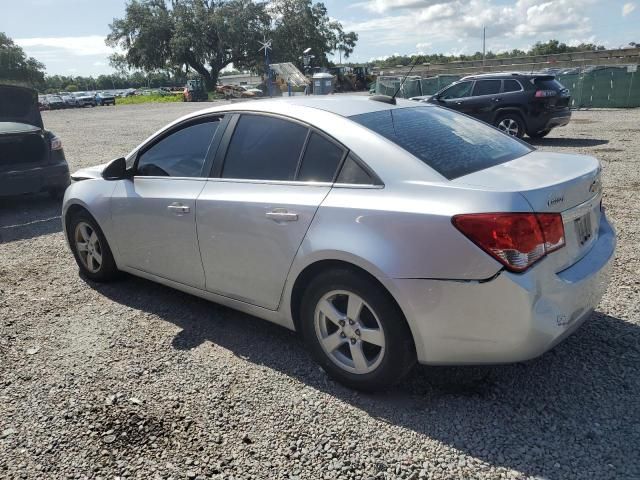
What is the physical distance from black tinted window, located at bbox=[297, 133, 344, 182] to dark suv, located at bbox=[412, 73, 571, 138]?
9.91 meters

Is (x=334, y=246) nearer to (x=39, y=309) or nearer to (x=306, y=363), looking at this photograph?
(x=306, y=363)

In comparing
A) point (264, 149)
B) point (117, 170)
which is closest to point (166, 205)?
point (117, 170)

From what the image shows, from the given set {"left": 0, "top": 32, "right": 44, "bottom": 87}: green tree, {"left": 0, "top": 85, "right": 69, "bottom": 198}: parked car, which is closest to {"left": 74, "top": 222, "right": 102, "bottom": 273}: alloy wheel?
{"left": 0, "top": 85, "right": 69, "bottom": 198}: parked car

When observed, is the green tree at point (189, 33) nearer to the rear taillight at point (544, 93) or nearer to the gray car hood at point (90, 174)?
the rear taillight at point (544, 93)

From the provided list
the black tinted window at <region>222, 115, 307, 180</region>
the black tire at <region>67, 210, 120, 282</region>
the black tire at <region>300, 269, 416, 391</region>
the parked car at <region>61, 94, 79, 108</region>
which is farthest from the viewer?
the parked car at <region>61, 94, 79, 108</region>

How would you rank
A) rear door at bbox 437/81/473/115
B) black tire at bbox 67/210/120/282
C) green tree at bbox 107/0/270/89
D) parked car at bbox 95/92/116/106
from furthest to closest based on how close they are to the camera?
green tree at bbox 107/0/270/89 < parked car at bbox 95/92/116/106 < rear door at bbox 437/81/473/115 < black tire at bbox 67/210/120/282

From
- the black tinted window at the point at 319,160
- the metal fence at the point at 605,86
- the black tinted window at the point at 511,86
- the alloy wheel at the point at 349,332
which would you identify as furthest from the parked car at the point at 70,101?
the alloy wheel at the point at 349,332

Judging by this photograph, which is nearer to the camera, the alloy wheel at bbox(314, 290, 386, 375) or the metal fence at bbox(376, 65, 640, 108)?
the alloy wheel at bbox(314, 290, 386, 375)

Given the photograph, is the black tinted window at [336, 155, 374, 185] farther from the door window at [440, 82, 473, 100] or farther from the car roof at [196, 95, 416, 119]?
the door window at [440, 82, 473, 100]

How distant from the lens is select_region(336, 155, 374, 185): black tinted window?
9.31 feet

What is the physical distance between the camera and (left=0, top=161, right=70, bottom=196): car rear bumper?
737 centimetres

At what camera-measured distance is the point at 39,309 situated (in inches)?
173

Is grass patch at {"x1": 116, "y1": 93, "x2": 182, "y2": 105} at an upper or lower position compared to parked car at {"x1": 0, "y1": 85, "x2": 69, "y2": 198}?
lower

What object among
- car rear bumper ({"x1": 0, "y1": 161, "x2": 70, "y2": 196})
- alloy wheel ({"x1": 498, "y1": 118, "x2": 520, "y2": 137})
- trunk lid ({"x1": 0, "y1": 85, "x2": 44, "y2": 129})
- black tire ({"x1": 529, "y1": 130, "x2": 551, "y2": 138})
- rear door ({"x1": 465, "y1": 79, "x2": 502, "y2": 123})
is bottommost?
black tire ({"x1": 529, "y1": 130, "x2": 551, "y2": 138})
